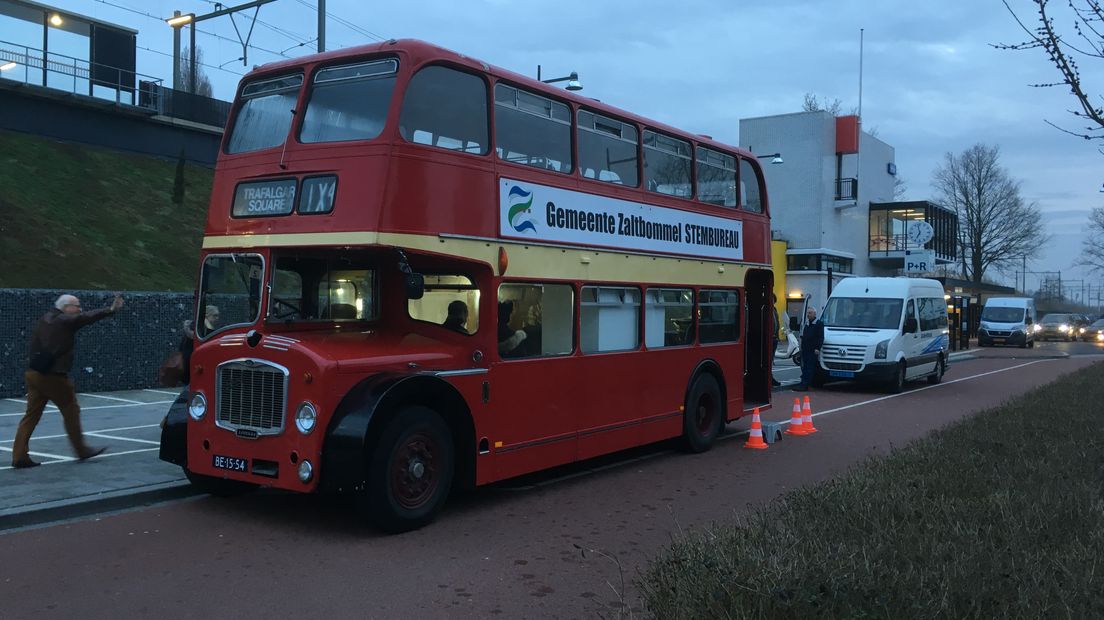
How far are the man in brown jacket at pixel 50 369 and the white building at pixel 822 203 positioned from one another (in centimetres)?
3350

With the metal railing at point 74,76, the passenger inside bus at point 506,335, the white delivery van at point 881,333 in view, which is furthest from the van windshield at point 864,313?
the metal railing at point 74,76

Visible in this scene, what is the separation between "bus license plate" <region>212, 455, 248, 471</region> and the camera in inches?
266

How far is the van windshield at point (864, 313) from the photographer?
19.8m

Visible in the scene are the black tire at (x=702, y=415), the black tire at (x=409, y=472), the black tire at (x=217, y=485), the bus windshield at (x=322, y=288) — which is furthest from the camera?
the black tire at (x=702, y=415)

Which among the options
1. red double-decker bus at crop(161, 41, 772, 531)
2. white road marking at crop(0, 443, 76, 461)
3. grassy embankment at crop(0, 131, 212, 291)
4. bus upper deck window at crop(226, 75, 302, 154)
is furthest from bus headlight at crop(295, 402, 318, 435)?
Answer: grassy embankment at crop(0, 131, 212, 291)

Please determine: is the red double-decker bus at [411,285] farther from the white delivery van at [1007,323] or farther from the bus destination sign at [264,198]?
the white delivery van at [1007,323]

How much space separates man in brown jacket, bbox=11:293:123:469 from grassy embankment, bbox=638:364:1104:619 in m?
6.71

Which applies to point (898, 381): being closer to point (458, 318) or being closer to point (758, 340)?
point (758, 340)

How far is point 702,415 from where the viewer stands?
446 inches

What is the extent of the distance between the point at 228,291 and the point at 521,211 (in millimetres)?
2727

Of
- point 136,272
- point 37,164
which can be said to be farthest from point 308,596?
point 37,164

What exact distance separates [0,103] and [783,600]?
29.1 m

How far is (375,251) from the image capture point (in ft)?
23.7

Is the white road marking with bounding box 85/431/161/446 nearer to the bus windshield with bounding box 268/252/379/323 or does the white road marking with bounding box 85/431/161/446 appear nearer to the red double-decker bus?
the red double-decker bus
